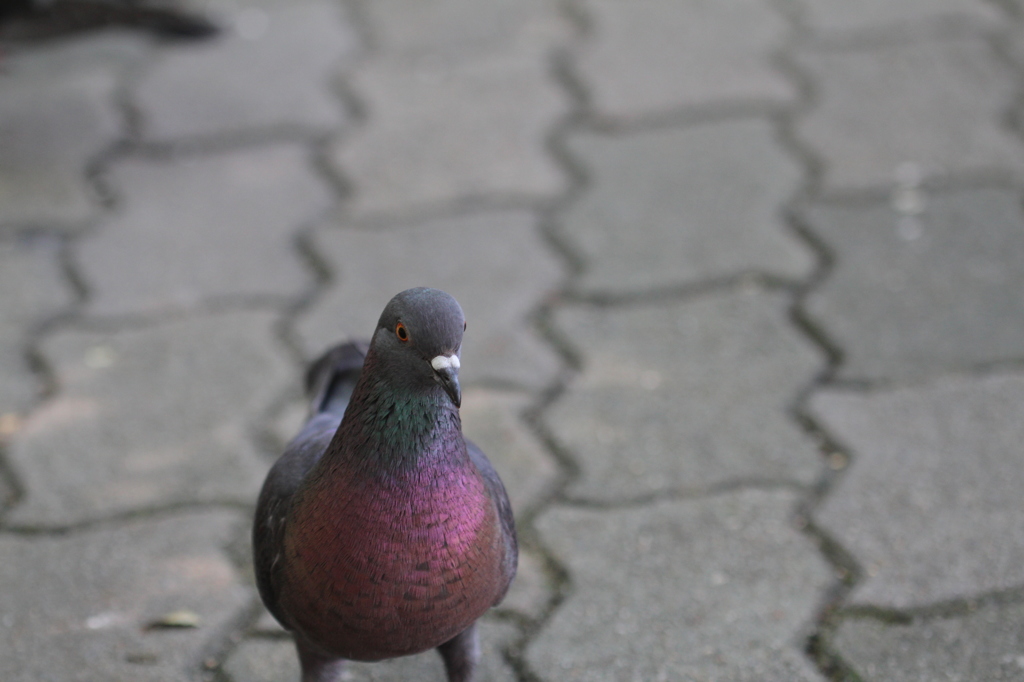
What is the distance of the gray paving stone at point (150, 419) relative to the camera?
281 centimetres

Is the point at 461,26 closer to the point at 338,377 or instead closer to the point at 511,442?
the point at 511,442

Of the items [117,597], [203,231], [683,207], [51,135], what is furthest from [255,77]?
[117,597]

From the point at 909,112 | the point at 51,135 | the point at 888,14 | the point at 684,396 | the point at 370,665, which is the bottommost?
the point at 370,665

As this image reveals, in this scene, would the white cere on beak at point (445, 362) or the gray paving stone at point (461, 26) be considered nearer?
the white cere on beak at point (445, 362)

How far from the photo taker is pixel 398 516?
1.88m

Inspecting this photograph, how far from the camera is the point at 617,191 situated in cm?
377

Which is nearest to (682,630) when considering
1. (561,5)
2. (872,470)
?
(872,470)

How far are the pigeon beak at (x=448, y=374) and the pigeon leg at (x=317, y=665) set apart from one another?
631mm

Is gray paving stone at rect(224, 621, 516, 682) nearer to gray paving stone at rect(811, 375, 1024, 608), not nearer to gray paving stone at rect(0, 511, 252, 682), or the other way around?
gray paving stone at rect(0, 511, 252, 682)

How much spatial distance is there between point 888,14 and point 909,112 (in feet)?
2.18

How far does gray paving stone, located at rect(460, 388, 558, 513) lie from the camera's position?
9.16ft

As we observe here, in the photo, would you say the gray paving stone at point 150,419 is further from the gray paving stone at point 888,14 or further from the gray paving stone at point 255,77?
the gray paving stone at point 888,14

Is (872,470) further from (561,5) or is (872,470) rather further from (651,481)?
(561,5)

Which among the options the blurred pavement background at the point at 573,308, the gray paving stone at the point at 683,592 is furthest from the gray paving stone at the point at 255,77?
the gray paving stone at the point at 683,592
